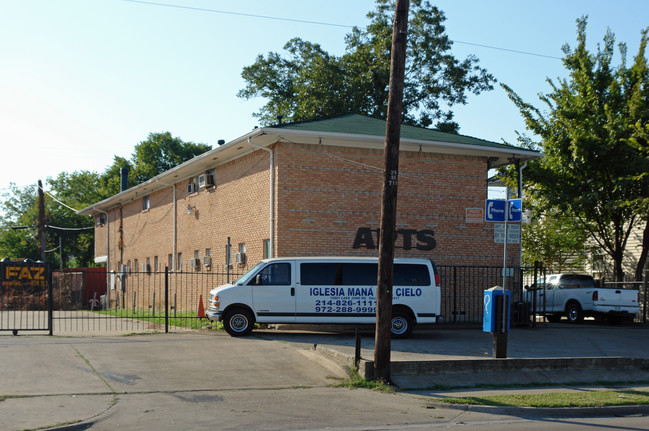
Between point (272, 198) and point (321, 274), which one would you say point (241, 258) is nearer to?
point (272, 198)

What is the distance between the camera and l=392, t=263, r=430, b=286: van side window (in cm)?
1714

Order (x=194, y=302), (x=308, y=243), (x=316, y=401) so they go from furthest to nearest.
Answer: (x=194, y=302) → (x=308, y=243) → (x=316, y=401)

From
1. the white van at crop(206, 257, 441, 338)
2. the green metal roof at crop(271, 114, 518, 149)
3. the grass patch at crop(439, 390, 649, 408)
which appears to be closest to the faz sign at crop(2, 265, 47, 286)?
the white van at crop(206, 257, 441, 338)

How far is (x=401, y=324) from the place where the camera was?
17078mm

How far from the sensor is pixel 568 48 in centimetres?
2723

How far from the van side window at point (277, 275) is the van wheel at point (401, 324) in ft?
8.91

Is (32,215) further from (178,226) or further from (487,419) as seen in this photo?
(487,419)

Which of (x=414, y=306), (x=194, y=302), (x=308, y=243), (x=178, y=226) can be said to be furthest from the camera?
(x=178, y=226)

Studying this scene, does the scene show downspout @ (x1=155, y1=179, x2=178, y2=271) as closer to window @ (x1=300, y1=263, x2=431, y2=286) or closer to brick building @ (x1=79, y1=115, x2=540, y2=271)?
brick building @ (x1=79, y1=115, x2=540, y2=271)

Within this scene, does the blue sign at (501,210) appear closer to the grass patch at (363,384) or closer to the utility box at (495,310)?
the utility box at (495,310)

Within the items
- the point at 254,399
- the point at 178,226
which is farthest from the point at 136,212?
the point at 254,399

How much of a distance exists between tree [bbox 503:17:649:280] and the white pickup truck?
2.52m

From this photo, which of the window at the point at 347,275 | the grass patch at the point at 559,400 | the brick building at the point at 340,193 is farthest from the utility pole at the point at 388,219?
the brick building at the point at 340,193

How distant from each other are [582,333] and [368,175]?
7580 millimetres
